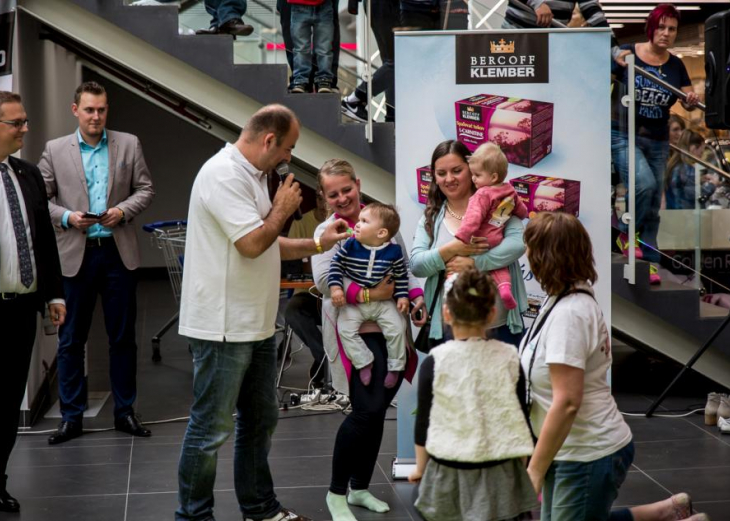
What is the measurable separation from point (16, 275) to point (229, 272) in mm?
1279

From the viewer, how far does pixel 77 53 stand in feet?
28.2

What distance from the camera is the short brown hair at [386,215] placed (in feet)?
13.9

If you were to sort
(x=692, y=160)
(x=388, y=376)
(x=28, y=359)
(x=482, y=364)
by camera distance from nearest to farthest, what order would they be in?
1. (x=482, y=364)
2. (x=388, y=376)
3. (x=28, y=359)
4. (x=692, y=160)

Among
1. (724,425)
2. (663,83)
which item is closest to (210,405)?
(724,425)

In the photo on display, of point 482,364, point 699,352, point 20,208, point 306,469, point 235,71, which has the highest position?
point 235,71

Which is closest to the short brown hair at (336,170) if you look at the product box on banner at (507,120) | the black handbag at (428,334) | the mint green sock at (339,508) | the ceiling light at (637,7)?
the black handbag at (428,334)

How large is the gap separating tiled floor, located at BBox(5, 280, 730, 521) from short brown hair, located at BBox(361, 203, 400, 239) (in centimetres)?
130

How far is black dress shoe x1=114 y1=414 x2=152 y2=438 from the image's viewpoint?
19.6ft

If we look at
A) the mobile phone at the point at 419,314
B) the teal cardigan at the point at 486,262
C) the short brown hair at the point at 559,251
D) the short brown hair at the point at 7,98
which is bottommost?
the mobile phone at the point at 419,314

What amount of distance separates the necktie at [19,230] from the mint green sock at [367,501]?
1761 mm

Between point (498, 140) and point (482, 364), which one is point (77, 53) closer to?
point (498, 140)

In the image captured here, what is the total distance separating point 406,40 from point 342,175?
3.24 ft

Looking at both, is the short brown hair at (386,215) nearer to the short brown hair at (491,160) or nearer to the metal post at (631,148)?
the short brown hair at (491,160)

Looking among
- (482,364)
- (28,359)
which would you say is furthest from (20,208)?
(482,364)
